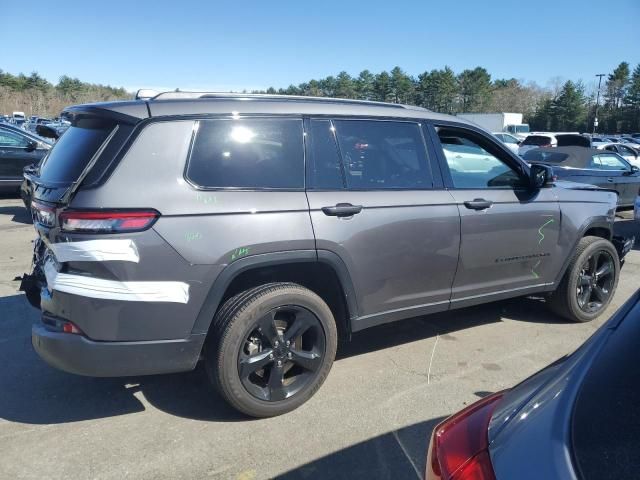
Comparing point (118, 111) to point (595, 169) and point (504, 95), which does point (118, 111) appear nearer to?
point (595, 169)

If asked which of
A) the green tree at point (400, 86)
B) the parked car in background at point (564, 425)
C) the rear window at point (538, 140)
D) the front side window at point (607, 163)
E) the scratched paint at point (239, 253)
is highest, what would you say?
the green tree at point (400, 86)

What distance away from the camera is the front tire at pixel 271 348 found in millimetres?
2980

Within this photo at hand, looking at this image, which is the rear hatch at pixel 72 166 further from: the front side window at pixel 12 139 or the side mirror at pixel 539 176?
the front side window at pixel 12 139

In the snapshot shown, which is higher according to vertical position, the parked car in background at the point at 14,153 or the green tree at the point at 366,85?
the green tree at the point at 366,85

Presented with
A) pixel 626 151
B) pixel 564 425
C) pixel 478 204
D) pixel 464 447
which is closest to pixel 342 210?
pixel 478 204

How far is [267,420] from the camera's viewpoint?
126 inches

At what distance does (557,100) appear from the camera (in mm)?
70188

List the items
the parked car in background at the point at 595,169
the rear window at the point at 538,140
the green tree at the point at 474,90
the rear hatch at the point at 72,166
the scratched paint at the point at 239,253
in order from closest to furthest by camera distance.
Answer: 1. the rear hatch at the point at 72,166
2. the scratched paint at the point at 239,253
3. the parked car in background at the point at 595,169
4. the rear window at the point at 538,140
5. the green tree at the point at 474,90

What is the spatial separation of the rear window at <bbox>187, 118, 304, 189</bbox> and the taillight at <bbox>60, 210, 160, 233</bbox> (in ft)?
1.27

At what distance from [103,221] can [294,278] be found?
124cm

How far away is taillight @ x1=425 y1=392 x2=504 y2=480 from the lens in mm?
1338

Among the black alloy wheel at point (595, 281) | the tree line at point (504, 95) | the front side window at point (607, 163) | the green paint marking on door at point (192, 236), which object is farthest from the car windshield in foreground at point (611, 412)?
the tree line at point (504, 95)

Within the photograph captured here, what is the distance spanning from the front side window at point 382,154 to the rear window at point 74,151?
4.84 ft

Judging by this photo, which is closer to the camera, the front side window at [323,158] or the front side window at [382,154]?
the front side window at [323,158]
